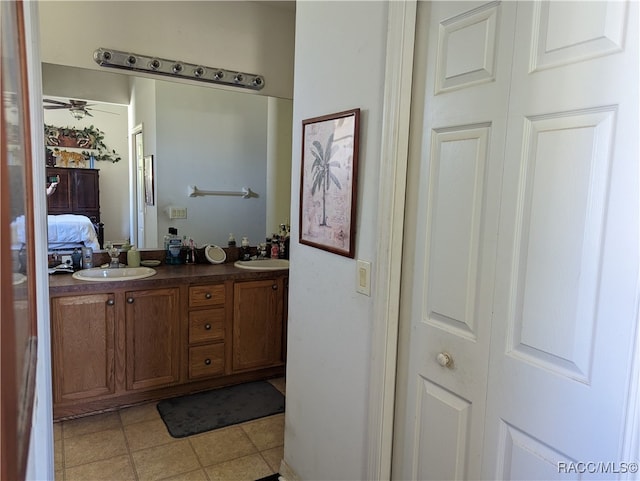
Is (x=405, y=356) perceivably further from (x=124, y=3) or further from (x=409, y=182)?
(x=124, y=3)

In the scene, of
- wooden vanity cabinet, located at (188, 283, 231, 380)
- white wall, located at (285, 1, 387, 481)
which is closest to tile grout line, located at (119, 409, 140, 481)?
wooden vanity cabinet, located at (188, 283, 231, 380)

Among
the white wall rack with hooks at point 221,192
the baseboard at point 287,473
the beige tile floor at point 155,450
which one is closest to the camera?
the baseboard at point 287,473

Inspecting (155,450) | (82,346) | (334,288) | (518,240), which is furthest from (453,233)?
(82,346)

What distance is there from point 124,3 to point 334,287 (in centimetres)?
225

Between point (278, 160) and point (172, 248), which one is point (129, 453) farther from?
point (278, 160)

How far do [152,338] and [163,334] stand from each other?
68 mm

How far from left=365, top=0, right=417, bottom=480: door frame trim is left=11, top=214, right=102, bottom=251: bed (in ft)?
7.32

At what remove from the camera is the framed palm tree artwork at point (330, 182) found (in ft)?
5.19

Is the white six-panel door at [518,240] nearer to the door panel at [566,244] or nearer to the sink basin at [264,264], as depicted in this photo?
the door panel at [566,244]

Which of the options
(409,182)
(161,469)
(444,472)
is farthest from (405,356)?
(161,469)

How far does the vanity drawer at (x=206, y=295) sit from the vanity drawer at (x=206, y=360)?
0.29 meters

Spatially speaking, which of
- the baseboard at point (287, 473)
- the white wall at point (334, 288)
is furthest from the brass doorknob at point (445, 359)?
the baseboard at point (287, 473)

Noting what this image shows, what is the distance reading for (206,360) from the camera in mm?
2902

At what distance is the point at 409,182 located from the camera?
140cm
